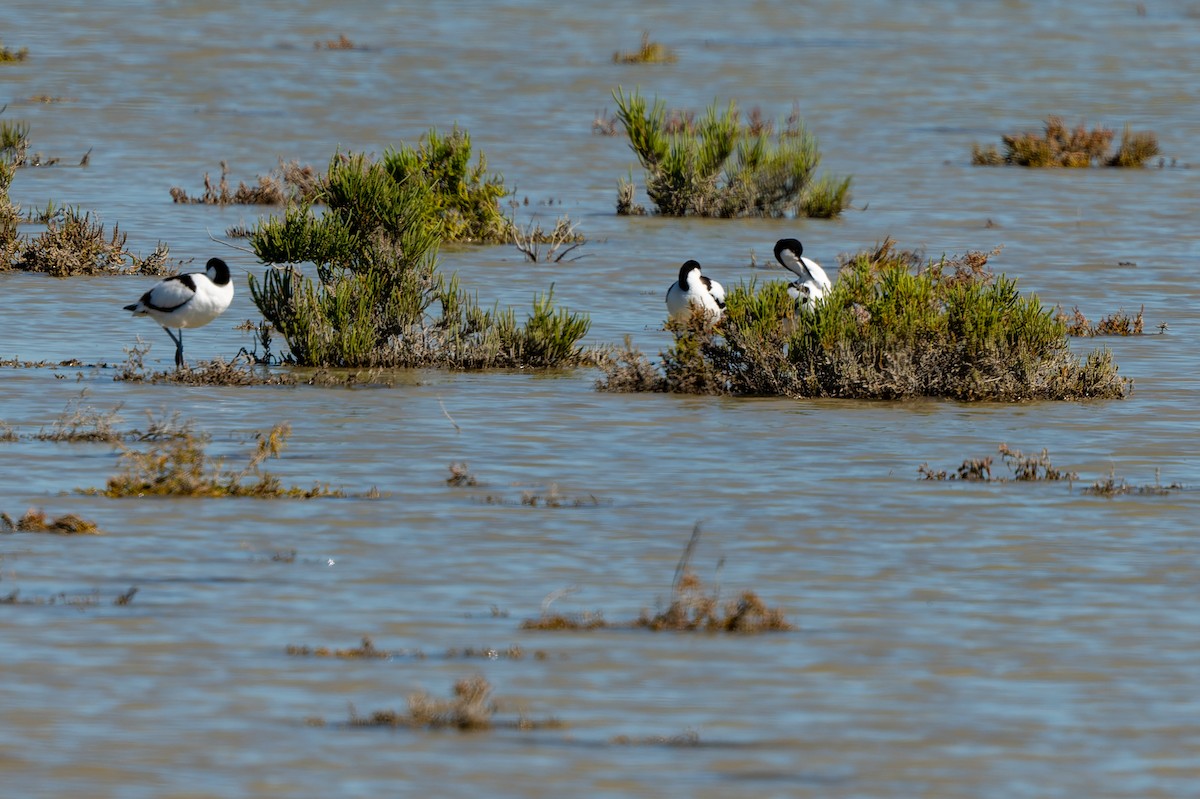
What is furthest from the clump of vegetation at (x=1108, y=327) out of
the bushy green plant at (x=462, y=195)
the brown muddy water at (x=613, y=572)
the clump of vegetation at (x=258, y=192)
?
the clump of vegetation at (x=258, y=192)

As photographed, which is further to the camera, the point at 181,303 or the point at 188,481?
the point at 181,303

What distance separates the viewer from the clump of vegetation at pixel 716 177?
22953mm

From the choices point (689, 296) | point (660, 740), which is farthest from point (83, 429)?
point (660, 740)

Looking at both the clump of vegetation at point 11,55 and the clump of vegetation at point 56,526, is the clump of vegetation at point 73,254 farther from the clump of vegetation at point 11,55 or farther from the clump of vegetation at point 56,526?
the clump of vegetation at point 11,55

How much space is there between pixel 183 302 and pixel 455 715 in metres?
7.35

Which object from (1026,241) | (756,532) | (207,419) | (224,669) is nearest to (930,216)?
(1026,241)

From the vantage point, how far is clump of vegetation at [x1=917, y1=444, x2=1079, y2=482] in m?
10.5

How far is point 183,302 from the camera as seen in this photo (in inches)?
523

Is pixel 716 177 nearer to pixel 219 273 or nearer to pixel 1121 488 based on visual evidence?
pixel 219 273

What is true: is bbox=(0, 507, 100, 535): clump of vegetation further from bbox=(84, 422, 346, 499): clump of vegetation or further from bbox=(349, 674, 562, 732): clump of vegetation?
bbox=(349, 674, 562, 732): clump of vegetation

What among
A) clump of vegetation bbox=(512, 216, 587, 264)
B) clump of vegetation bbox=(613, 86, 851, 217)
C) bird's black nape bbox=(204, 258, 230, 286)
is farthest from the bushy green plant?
bird's black nape bbox=(204, 258, 230, 286)

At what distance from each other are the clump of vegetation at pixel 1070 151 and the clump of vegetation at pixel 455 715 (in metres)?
21.6

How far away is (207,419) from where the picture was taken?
11.9m

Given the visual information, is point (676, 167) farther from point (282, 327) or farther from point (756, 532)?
point (756, 532)
